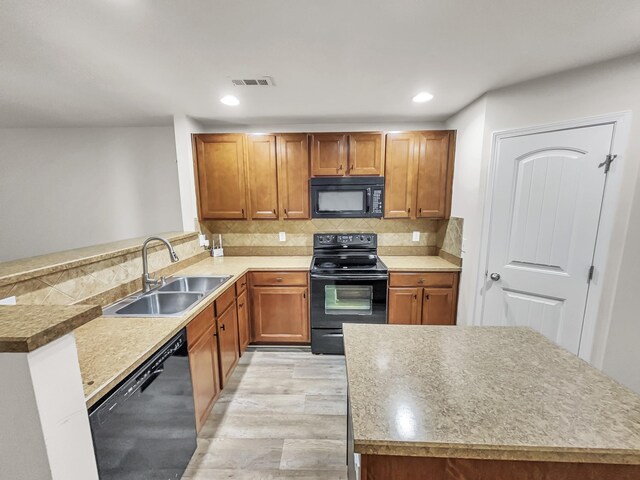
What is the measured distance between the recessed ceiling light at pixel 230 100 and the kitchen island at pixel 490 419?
221 cm

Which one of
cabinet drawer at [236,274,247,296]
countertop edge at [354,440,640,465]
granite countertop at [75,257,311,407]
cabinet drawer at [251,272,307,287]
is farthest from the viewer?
cabinet drawer at [251,272,307,287]

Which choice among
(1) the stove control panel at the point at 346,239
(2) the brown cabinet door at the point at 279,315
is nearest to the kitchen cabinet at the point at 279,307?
(2) the brown cabinet door at the point at 279,315

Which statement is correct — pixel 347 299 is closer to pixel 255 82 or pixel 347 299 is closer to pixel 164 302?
pixel 164 302

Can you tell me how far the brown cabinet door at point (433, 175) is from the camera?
2.69 metres

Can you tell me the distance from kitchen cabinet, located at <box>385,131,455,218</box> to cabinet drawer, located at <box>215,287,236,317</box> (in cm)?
175

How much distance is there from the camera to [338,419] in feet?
6.23

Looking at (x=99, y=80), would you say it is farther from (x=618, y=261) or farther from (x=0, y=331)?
(x=618, y=261)

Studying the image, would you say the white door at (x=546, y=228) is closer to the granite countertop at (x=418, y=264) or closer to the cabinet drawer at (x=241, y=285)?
the granite countertop at (x=418, y=264)

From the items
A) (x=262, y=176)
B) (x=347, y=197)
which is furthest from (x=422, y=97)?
(x=262, y=176)

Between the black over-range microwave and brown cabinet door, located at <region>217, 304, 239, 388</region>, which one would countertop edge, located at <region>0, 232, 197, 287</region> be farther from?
the black over-range microwave

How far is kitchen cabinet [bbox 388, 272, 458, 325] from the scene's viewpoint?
8.54ft

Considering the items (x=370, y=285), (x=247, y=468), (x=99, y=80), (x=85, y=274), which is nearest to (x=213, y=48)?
(x=99, y=80)

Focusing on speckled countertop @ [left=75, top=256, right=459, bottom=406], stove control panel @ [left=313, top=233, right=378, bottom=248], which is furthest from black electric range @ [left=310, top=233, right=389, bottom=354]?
speckled countertop @ [left=75, top=256, right=459, bottom=406]

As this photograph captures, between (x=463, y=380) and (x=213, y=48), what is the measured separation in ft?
6.68
